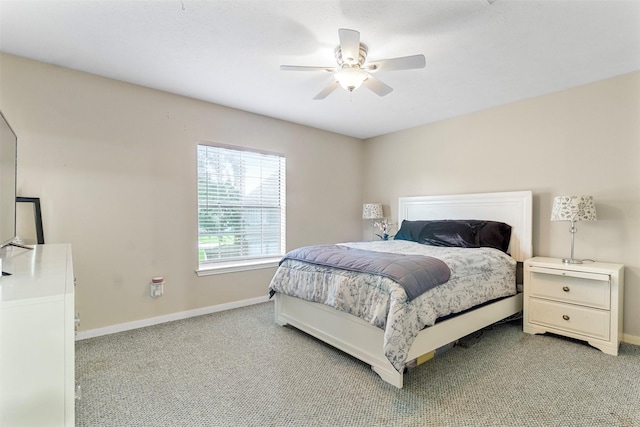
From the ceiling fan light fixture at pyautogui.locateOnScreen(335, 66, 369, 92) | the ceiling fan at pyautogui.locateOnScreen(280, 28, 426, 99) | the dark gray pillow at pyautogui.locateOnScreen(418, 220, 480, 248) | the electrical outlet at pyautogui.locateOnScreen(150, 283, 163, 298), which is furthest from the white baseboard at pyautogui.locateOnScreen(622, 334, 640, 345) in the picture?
the electrical outlet at pyautogui.locateOnScreen(150, 283, 163, 298)

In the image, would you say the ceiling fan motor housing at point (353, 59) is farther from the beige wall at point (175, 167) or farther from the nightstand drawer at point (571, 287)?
the nightstand drawer at point (571, 287)

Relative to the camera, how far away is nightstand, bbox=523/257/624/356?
2479mm

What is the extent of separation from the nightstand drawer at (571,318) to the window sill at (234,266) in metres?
2.89

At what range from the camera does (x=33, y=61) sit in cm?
254

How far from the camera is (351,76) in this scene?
7.04ft

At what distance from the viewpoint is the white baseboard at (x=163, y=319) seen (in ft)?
9.11

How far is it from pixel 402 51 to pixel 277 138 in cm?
212

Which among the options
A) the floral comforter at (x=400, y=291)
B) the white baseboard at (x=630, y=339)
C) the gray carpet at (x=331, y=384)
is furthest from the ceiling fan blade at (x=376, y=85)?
the white baseboard at (x=630, y=339)

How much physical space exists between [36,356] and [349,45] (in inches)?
81.2

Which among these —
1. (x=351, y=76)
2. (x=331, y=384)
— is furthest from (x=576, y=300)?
(x=351, y=76)

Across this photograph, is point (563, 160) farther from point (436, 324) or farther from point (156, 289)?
point (156, 289)

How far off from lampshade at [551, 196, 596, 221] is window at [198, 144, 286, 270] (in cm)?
304

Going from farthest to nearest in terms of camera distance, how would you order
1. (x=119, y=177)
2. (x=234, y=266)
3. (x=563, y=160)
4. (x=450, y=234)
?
1. (x=234, y=266)
2. (x=450, y=234)
3. (x=563, y=160)
4. (x=119, y=177)

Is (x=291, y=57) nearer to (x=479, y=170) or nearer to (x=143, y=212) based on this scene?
(x=143, y=212)
